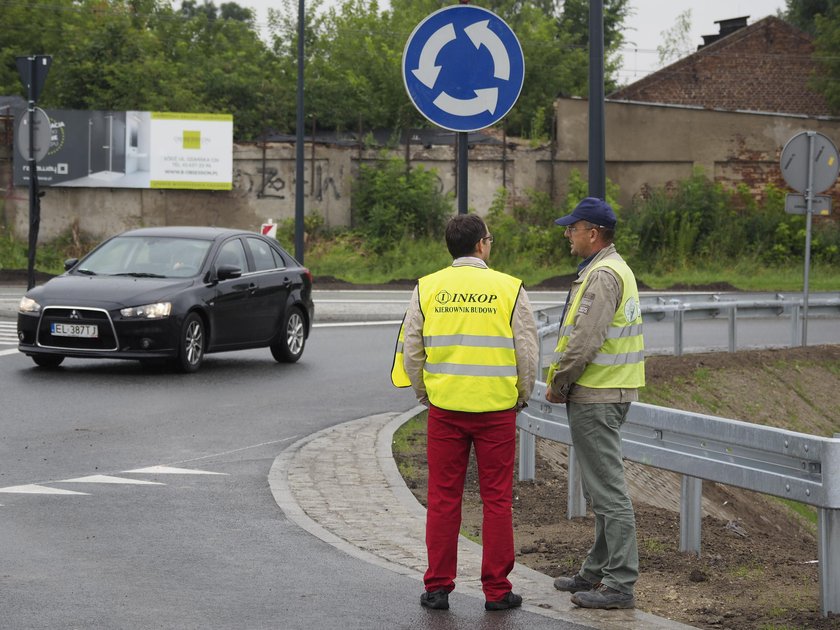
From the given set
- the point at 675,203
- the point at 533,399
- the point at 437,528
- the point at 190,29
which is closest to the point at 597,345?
the point at 437,528

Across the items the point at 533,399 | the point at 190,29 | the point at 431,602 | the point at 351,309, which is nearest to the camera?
the point at 431,602

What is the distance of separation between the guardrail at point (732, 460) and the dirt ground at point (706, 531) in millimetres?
205

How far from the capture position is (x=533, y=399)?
936 centimetres

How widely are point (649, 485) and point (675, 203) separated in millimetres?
30939

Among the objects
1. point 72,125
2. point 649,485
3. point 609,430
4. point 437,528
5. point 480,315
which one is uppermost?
point 72,125

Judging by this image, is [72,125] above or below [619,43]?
below

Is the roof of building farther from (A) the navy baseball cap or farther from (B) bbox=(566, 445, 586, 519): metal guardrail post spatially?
(A) the navy baseball cap

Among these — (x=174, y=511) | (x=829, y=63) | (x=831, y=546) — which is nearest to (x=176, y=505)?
(x=174, y=511)

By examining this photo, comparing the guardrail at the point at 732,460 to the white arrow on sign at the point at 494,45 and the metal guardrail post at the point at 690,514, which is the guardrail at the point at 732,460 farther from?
the white arrow on sign at the point at 494,45

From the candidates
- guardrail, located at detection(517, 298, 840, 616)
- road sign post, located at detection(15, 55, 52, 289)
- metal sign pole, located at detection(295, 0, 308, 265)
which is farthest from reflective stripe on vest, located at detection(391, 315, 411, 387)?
metal sign pole, located at detection(295, 0, 308, 265)

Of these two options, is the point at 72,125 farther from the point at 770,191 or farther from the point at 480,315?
the point at 480,315

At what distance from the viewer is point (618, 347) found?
6.61 meters

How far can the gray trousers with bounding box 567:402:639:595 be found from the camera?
6605mm

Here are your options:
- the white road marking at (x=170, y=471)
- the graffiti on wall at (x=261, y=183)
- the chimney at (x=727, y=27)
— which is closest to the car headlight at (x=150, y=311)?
the white road marking at (x=170, y=471)
